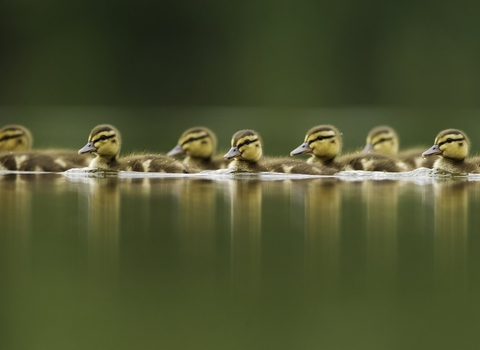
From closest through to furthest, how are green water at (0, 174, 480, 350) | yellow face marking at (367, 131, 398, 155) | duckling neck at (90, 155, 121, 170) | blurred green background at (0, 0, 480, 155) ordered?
green water at (0, 174, 480, 350), duckling neck at (90, 155, 121, 170), yellow face marking at (367, 131, 398, 155), blurred green background at (0, 0, 480, 155)

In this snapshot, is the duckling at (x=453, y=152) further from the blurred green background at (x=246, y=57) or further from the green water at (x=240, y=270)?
the blurred green background at (x=246, y=57)

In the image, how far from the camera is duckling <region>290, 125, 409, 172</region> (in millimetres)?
4645

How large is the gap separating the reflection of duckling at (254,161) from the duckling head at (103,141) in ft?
1.63

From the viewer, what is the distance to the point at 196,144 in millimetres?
5090

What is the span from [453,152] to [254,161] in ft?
2.80

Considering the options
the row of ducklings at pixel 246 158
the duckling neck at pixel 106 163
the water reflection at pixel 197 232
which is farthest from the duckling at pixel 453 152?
the duckling neck at pixel 106 163

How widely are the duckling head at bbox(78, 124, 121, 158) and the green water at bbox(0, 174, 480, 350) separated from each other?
637mm

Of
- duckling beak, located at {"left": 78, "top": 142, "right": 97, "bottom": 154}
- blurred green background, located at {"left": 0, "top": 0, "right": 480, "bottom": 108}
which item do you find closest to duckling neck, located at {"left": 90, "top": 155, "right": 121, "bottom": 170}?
duckling beak, located at {"left": 78, "top": 142, "right": 97, "bottom": 154}

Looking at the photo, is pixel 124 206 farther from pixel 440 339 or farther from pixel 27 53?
pixel 27 53

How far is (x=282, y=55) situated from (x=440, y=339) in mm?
14683

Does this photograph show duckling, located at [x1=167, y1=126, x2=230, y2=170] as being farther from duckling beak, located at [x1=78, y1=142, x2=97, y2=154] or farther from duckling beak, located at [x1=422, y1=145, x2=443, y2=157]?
duckling beak, located at [x1=422, y1=145, x2=443, y2=157]

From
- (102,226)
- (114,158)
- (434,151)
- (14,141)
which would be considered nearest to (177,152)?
(114,158)

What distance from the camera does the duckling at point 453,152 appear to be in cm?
442

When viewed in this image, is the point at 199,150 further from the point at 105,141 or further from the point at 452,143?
the point at 452,143
